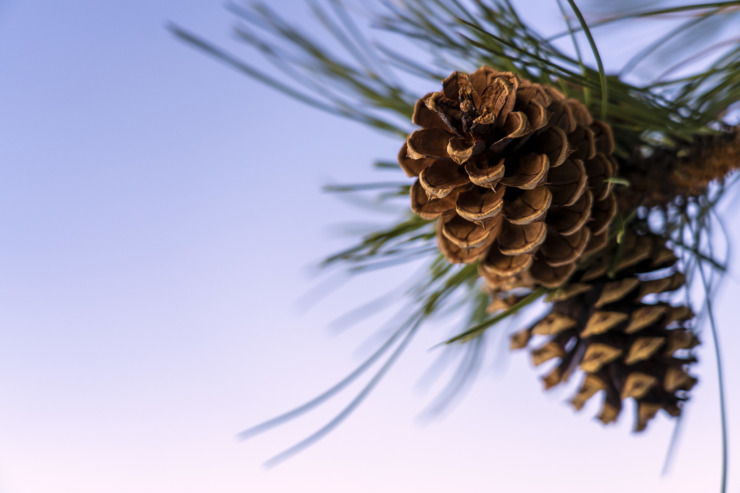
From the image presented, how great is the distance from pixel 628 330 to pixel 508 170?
4.8 inches

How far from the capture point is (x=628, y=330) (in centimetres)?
31

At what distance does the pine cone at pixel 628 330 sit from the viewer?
1.02 feet

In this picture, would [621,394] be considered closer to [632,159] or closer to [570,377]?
[570,377]

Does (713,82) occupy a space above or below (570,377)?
above

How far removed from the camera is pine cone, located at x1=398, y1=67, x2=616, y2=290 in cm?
26

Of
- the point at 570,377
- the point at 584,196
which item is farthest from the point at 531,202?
the point at 570,377

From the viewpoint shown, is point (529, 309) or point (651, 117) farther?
point (529, 309)

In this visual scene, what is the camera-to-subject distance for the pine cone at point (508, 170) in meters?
0.26

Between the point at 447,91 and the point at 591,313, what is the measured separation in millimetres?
156

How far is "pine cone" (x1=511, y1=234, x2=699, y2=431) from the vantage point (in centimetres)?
31

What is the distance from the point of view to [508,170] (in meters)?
0.27

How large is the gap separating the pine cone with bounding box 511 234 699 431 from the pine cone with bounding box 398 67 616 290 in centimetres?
4

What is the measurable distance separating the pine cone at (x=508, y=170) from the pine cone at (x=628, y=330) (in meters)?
0.04

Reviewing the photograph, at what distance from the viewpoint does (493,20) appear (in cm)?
32
